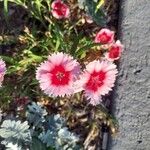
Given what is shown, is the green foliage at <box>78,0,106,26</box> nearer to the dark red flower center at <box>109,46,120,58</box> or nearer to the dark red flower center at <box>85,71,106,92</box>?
the dark red flower center at <box>109,46,120,58</box>

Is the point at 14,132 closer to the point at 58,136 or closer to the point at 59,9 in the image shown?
the point at 58,136

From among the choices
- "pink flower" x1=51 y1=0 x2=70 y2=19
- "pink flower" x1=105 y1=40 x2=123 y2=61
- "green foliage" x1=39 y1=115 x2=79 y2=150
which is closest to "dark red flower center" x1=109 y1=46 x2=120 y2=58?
"pink flower" x1=105 y1=40 x2=123 y2=61

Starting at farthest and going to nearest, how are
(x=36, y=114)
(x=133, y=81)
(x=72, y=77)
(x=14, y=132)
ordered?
(x=133, y=81), (x=36, y=114), (x=14, y=132), (x=72, y=77)

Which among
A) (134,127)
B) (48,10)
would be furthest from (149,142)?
(48,10)

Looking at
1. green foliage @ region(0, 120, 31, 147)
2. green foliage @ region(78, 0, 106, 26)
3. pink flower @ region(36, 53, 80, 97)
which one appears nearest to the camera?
pink flower @ region(36, 53, 80, 97)

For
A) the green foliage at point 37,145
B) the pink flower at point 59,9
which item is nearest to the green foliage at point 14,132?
the green foliage at point 37,145

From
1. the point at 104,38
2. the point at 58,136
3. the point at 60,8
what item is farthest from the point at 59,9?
the point at 58,136

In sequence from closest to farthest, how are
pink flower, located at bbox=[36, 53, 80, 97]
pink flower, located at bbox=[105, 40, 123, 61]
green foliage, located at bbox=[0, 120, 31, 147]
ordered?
1. pink flower, located at bbox=[36, 53, 80, 97]
2. green foliage, located at bbox=[0, 120, 31, 147]
3. pink flower, located at bbox=[105, 40, 123, 61]
